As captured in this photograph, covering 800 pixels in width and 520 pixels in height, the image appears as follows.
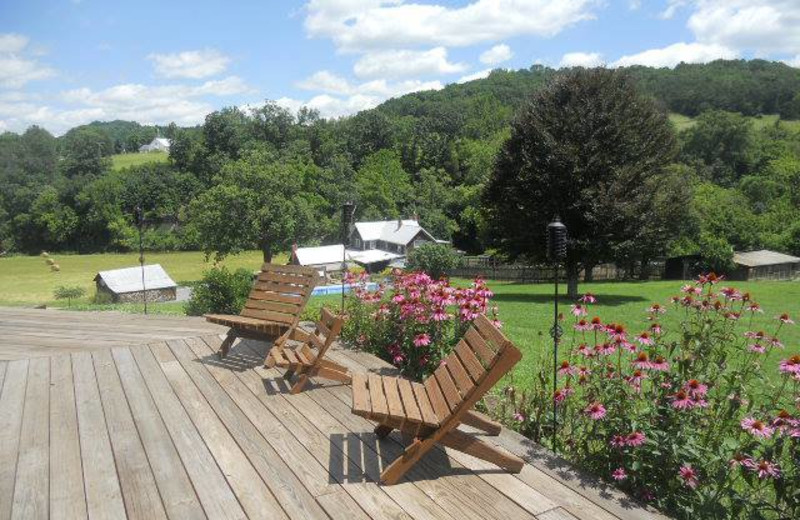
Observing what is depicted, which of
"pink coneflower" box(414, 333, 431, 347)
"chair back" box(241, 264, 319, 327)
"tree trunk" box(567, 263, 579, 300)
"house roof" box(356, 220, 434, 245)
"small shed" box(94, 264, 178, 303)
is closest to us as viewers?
"pink coneflower" box(414, 333, 431, 347)

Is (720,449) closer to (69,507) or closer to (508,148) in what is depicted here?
(69,507)

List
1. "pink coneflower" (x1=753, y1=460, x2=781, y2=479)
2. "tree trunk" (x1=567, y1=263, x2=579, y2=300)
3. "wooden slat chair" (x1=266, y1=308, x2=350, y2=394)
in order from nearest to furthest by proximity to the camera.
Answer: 1. "pink coneflower" (x1=753, y1=460, x2=781, y2=479)
2. "wooden slat chair" (x1=266, y1=308, x2=350, y2=394)
3. "tree trunk" (x1=567, y1=263, x2=579, y2=300)

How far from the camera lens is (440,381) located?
11.3ft

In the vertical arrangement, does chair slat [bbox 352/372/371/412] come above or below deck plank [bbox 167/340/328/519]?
above

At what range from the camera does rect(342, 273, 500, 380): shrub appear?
186 inches

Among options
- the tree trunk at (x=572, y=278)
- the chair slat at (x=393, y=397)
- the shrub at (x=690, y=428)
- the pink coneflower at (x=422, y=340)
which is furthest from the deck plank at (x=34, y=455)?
the tree trunk at (x=572, y=278)

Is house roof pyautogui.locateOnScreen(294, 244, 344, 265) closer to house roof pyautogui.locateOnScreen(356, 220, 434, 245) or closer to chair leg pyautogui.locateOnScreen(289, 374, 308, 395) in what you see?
house roof pyautogui.locateOnScreen(356, 220, 434, 245)

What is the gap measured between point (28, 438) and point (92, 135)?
8927cm

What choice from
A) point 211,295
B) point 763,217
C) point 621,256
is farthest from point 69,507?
point 763,217

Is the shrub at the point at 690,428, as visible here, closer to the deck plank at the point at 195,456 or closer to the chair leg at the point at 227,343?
the deck plank at the point at 195,456

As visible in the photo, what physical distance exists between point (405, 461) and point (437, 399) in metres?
0.43

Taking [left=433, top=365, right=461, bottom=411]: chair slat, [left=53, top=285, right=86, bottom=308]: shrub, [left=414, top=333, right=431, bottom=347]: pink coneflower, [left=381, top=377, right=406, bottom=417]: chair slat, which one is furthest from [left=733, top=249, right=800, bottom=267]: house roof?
[left=53, top=285, right=86, bottom=308]: shrub

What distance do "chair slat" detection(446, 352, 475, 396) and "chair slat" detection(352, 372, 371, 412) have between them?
0.52 m

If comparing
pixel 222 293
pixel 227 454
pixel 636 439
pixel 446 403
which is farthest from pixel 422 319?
pixel 222 293
